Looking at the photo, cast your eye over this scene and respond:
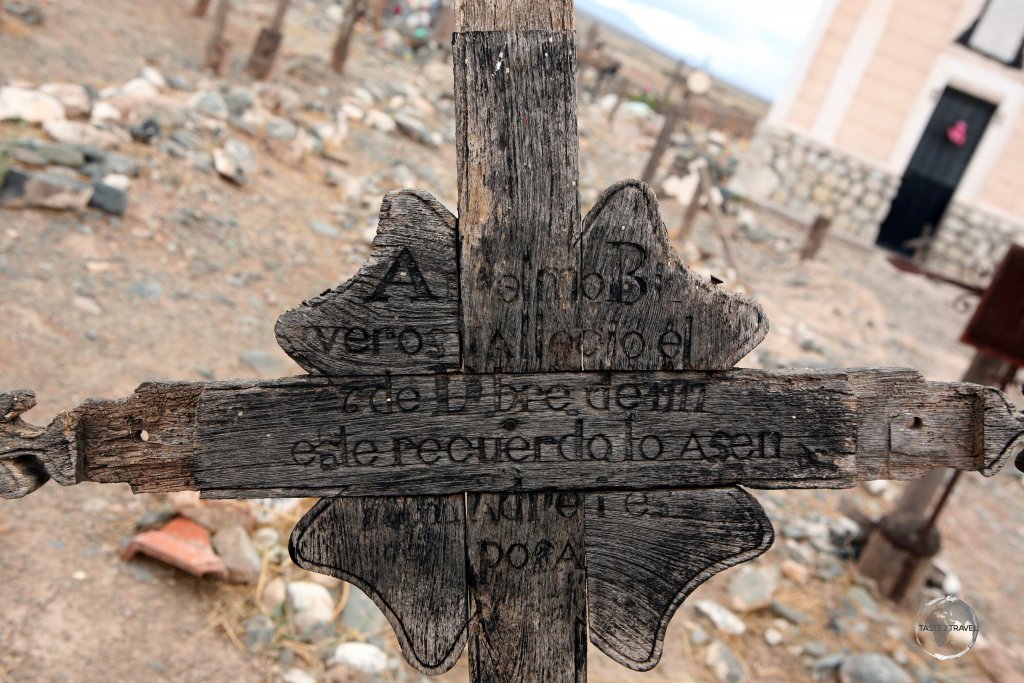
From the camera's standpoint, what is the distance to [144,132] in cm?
712

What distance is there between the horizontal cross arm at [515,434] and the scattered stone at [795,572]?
382 centimetres

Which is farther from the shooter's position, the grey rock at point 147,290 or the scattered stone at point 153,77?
the scattered stone at point 153,77

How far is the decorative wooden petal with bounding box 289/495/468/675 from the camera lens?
1386 mm

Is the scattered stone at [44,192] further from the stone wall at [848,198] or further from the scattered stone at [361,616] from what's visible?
the stone wall at [848,198]

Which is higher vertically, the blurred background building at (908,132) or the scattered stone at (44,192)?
the blurred background building at (908,132)

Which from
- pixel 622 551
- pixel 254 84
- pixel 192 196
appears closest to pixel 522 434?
pixel 622 551

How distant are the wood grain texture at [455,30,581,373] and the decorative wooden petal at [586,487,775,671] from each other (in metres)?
0.41

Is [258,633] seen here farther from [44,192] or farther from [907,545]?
→ [44,192]

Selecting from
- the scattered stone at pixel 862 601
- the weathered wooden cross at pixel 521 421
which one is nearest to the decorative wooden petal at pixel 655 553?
the weathered wooden cross at pixel 521 421

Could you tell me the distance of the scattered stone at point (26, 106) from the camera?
6598 mm

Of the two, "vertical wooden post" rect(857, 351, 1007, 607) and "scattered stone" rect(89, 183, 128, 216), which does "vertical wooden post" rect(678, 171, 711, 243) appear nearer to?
"vertical wooden post" rect(857, 351, 1007, 607)

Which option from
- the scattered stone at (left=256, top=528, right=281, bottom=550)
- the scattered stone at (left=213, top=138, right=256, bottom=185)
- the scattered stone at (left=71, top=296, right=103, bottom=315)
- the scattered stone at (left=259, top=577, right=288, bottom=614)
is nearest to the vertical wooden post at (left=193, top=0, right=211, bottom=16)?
the scattered stone at (left=213, top=138, right=256, bottom=185)

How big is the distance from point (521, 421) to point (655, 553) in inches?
14.5

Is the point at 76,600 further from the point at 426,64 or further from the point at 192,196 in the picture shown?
the point at 426,64
